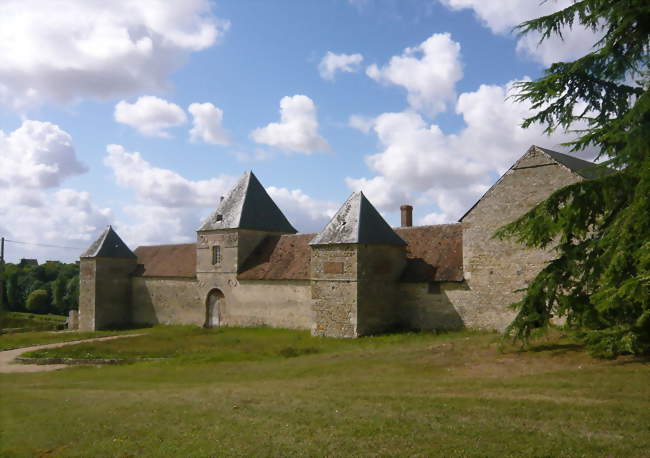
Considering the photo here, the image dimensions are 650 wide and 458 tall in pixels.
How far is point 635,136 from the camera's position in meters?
9.38

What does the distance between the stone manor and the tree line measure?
2517 centimetres

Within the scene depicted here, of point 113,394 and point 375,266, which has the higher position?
Result: point 375,266

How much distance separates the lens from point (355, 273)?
22.3 meters

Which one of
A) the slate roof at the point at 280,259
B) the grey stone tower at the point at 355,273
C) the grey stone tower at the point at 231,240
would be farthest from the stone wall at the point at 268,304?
the grey stone tower at the point at 355,273

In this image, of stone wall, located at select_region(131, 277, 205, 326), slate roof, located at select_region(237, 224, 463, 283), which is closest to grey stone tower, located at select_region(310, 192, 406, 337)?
slate roof, located at select_region(237, 224, 463, 283)

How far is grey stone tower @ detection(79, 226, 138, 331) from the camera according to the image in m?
34.3

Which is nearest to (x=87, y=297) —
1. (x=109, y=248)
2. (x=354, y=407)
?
(x=109, y=248)

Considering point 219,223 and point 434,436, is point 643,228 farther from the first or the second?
point 219,223

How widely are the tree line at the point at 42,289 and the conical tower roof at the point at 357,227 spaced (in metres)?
40.5

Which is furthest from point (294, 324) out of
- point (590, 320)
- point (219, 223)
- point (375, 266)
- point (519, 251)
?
point (590, 320)

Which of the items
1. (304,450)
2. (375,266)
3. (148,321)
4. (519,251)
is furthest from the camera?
(148,321)

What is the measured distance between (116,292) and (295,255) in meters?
14.2

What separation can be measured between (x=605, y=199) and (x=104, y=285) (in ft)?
103

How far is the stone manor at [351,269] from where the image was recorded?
66.8ft
